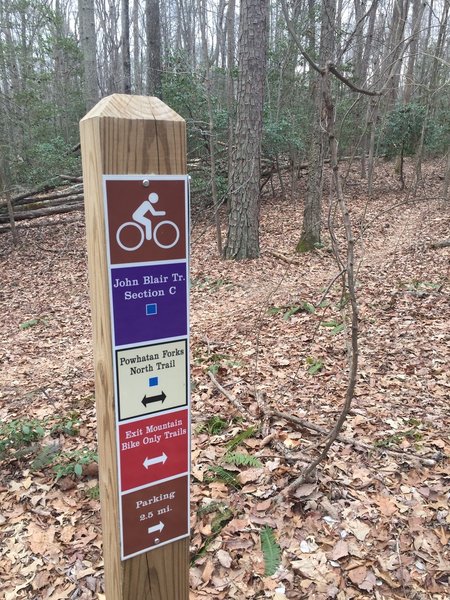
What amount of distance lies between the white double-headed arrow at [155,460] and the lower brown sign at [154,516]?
9 centimetres

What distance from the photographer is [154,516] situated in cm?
161

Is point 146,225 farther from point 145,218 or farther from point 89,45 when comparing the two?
point 89,45

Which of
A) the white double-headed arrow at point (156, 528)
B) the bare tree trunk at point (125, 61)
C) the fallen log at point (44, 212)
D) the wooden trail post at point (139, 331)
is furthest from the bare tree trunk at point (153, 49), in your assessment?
the white double-headed arrow at point (156, 528)

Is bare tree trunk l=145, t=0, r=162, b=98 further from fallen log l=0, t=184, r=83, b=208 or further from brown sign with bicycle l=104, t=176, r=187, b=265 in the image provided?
brown sign with bicycle l=104, t=176, r=187, b=265

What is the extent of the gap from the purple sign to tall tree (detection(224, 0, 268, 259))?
25.1 feet

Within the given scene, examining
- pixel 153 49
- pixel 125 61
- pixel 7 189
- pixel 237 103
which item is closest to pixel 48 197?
pixel 7 189

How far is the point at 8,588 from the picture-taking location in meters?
2.52

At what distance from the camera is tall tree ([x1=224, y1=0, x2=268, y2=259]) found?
803 cm

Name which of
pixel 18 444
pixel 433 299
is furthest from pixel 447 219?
pixel 18 444

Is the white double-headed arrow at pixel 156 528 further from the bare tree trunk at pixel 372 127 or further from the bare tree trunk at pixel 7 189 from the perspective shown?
the bare tree trunk at pixel 7 189

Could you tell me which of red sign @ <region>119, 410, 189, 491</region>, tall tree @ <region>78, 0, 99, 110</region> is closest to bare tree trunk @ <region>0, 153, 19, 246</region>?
tall tree @ <region>78, 0, 99, 110</region>

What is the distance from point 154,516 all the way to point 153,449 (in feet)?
0.88

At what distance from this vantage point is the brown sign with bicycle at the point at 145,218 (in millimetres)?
1331

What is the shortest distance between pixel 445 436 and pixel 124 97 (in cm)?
327
